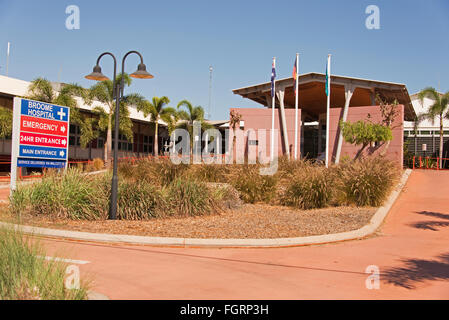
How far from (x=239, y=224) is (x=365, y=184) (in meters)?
5.32

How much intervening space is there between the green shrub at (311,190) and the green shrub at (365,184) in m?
0.58

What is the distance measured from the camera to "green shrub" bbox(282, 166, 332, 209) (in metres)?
14.3

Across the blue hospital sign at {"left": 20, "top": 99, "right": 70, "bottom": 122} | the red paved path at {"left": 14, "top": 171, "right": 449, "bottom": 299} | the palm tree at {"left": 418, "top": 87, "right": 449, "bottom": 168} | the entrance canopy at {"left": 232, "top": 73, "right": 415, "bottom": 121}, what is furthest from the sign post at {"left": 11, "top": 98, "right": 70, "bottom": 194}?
the palm tree at {"left": 418, "top": 87, "right": 449, "bottom": 168}

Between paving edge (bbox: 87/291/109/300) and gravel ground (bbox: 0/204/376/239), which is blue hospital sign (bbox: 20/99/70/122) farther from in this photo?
paving edge (bbox: 87/291/109/300)

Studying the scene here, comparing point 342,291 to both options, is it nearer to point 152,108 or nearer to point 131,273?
point 131,273

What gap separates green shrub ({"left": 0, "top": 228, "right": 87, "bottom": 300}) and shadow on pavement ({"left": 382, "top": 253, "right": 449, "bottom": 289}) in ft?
14.9

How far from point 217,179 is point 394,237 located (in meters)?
9.31

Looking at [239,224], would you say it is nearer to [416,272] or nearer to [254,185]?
[254,185]

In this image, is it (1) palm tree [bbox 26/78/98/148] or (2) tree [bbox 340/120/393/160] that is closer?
(2) tree [bbox 340/120/393/160]

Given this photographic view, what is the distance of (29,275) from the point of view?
441cm

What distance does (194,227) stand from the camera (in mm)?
10750

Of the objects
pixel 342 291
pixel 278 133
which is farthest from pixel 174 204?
pixel 278 133

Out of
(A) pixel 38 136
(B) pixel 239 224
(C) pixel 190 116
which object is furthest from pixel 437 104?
(A) pixel 38 136

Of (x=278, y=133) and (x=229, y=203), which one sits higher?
(x=278, y=133)
